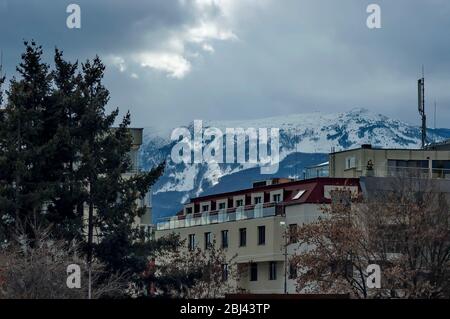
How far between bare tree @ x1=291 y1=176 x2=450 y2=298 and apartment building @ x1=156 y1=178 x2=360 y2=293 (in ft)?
19.1

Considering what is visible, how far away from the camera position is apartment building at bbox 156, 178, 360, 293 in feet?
356

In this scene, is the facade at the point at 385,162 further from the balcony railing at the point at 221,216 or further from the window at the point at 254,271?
the window at the point at 254,271

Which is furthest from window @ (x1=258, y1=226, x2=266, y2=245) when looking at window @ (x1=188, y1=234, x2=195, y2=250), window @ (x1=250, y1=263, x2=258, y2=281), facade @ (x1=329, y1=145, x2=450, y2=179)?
facade @ (x1=329, y1=145, x2=450, y2=179)

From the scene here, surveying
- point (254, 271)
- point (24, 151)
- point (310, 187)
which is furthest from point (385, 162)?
point (24, 151)

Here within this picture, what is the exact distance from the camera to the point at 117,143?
297ft

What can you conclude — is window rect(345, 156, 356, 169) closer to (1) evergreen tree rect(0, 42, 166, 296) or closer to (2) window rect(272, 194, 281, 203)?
(2) window rect(272, 194, 281, 203)

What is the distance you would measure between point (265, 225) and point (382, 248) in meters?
17.9

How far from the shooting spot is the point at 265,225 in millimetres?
110625

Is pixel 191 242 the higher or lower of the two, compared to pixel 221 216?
lower

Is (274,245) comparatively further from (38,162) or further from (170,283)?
(38,162)

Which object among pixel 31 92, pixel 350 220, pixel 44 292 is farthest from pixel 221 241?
pixel 44 292

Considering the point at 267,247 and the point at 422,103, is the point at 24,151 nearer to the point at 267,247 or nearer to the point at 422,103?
the point at 267,247

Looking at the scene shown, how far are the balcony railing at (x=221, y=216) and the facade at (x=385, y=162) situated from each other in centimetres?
1037
